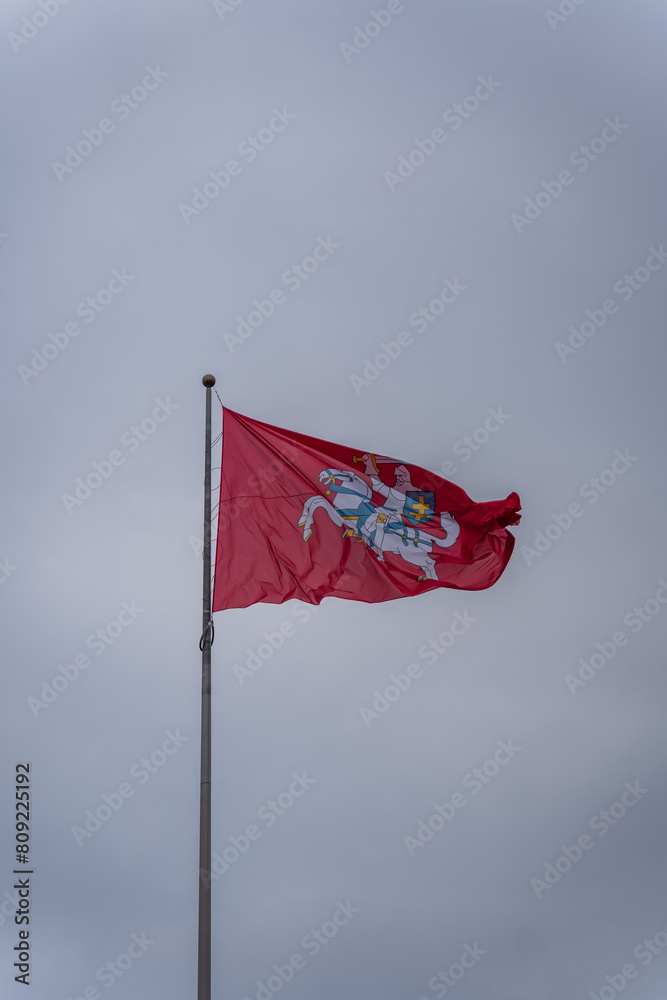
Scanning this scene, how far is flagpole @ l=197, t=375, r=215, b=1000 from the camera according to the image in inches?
718

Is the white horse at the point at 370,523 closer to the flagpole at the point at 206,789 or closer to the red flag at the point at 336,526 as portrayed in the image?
the red flag at the point at 336,526

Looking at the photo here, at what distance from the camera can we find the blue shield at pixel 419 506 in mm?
25422

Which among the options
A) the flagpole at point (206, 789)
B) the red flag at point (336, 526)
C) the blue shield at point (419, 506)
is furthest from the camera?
the blue shield at point (419, 506)

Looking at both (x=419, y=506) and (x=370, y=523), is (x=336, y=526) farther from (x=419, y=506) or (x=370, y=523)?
(x=419, y=506)

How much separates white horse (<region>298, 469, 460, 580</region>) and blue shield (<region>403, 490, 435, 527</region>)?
0.24m

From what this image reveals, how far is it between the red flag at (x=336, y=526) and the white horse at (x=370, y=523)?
0.07 ft

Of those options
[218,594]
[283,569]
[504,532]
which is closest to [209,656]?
[218,594]

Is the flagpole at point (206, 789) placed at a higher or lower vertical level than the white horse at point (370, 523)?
lower

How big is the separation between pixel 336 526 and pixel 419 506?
7.62 feet

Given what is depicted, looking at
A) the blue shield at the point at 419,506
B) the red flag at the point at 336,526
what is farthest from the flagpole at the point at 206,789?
the blue shield at the point at 419,506

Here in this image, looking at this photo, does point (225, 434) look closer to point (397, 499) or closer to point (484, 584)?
point (397, 499)

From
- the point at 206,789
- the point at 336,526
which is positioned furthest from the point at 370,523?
the point at 206,789

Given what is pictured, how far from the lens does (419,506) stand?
84.1 feet

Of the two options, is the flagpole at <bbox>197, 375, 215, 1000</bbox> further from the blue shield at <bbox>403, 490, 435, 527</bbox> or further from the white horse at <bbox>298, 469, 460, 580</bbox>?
the blue shield at <bbox>403, 490, 435, 527</bbox>
